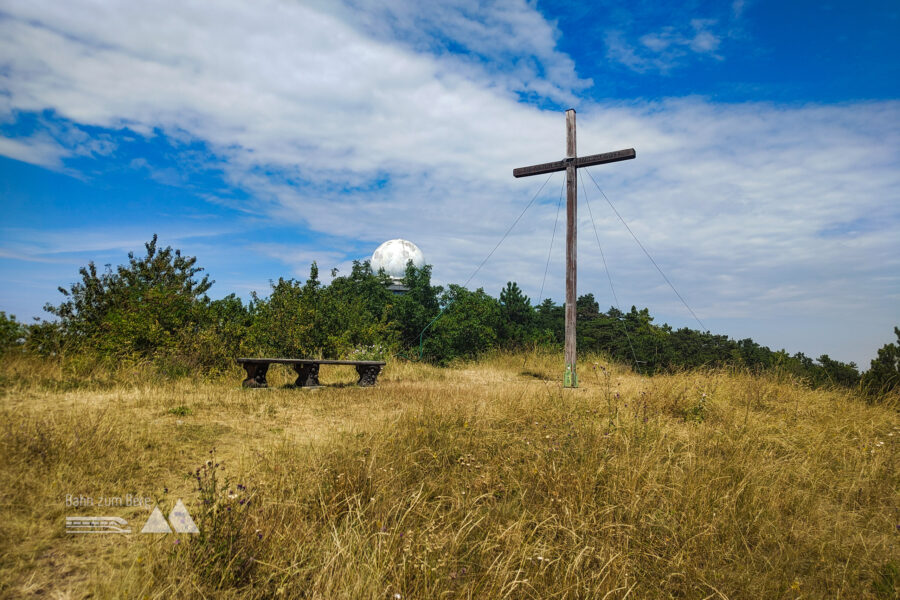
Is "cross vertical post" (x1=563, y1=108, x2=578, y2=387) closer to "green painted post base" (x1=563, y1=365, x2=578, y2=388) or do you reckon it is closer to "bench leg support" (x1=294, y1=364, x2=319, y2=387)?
"green painted post base" (x1=563, y1=365, x2=578, y2=388)

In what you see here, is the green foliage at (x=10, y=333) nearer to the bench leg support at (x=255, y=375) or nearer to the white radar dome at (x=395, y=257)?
the bench leg support at (x=255, y=375)

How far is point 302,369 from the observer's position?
9445mm

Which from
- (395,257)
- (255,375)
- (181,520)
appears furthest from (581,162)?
(395,257)

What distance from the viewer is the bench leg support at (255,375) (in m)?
8.99

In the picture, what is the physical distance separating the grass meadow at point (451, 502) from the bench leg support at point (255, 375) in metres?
2.41

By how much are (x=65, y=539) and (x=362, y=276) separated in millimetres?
18285

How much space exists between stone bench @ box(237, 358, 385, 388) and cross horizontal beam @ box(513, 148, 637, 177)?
247 inches

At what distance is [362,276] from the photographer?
69.0 feet

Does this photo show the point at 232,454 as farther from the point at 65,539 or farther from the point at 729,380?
the point at 729,380

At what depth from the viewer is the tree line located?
1021cm

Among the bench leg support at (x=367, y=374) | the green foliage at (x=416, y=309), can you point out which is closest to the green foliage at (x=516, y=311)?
the green foliage at (x=416, y=309)

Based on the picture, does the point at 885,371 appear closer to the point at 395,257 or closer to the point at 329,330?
the point at 329,330

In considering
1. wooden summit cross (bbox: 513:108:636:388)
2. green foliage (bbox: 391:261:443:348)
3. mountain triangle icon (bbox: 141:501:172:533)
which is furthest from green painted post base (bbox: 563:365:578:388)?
mountain triangle icon (bbox: 141:501:172:533)

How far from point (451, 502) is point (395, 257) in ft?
73.3
